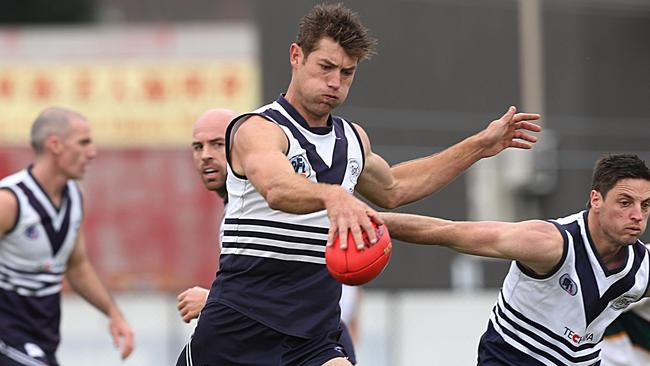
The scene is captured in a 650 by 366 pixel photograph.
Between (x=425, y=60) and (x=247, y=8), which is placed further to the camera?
→ (x=247, y=8)

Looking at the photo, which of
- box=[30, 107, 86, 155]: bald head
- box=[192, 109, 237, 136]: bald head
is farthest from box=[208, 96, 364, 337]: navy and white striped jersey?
box=[30, 107, 86, 155]: bald head

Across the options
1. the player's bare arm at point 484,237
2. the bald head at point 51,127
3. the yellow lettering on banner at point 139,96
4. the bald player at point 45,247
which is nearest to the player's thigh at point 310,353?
the player's bare arm at point 484,237

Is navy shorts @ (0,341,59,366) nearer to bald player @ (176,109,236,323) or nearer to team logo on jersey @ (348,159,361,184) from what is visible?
bald player @ (176,109,236,323)

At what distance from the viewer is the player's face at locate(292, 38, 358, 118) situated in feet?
19.7

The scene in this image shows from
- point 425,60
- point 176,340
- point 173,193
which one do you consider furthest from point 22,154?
point 176,340

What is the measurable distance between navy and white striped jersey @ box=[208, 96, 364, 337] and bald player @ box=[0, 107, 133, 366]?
268 cm

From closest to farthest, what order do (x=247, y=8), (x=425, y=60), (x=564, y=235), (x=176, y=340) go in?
(x=564, y=235) < (x=176, y=340) < (x=425, y=60) < (x=247, y=8)

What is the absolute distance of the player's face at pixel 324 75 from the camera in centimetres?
599

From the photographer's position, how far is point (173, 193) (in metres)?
24.9

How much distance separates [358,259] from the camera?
5.43 meters

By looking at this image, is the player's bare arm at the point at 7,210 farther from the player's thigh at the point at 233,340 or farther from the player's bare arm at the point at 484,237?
the player's bare arm at the point at 484,237

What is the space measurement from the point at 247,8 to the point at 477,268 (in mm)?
15644

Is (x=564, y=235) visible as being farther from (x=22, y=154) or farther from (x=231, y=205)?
(x=22, y=154)

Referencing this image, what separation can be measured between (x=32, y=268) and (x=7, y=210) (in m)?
0.41
